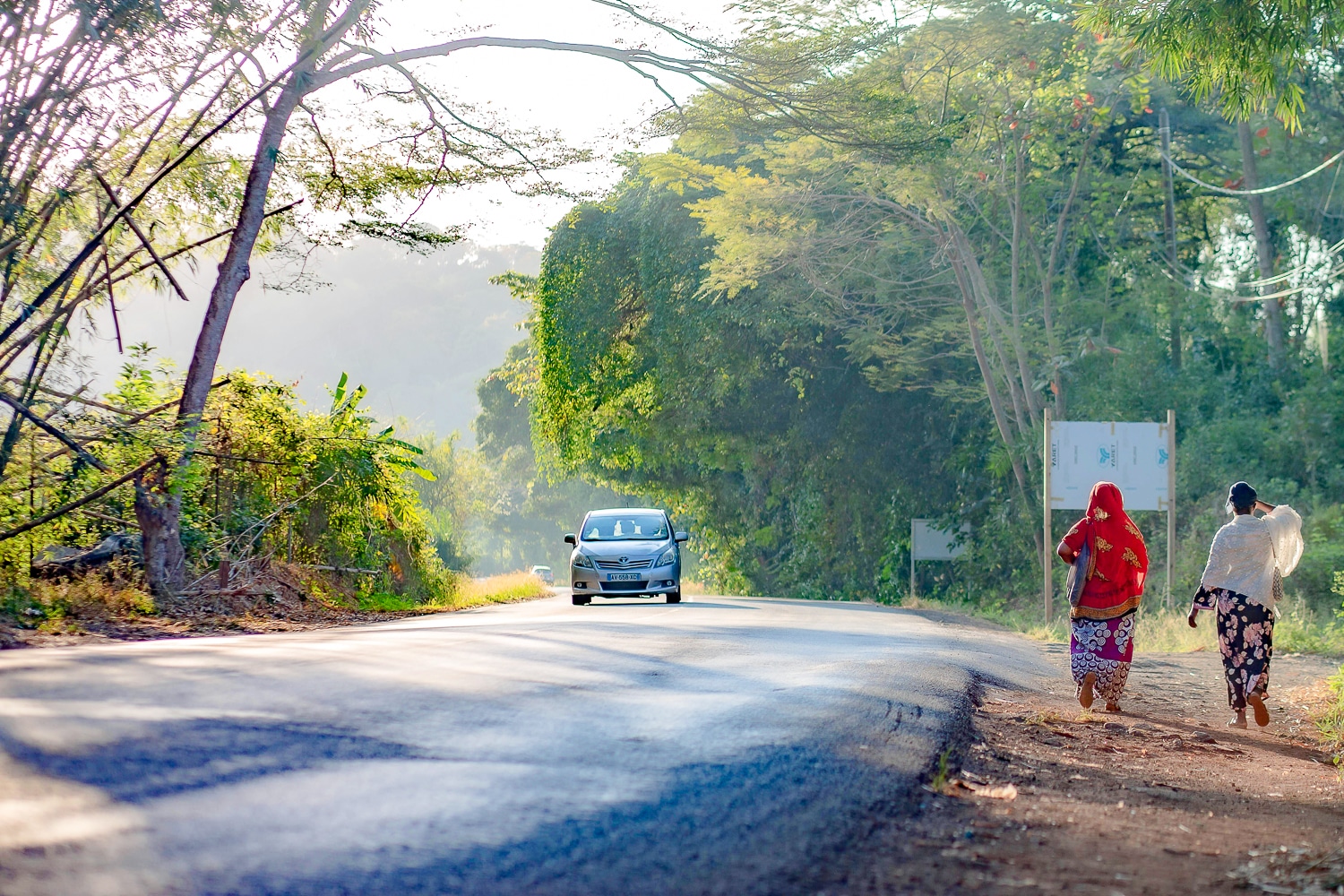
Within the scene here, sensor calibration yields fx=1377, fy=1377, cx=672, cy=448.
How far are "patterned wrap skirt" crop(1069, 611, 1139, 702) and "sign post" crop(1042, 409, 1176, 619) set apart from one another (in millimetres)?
9506

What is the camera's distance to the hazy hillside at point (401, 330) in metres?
168

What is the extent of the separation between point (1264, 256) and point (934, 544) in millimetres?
9694

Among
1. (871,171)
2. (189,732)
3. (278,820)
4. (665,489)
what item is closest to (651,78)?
(871,171)

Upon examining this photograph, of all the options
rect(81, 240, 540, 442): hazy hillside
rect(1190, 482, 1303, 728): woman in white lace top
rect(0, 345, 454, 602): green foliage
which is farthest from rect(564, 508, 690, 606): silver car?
rect(81, 240, 540, 442): hazy hillside

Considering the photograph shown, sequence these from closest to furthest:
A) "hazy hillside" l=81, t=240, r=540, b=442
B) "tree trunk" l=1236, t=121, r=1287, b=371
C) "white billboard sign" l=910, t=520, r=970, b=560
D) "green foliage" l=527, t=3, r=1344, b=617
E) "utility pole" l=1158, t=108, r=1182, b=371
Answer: "green foliage" l=527, t=3, r=1344, b=617 < "utility pole" l=1158, t=108, r=1182, b=371 < "tree trunk" l=1236, t=121, r=1287, b=371 < "white billboard sign" l=910, t=520, r=970, b=560 < "hazy hillside" l=81, t=240, r=540, b=442

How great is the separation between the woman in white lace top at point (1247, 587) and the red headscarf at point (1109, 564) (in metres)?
0.61

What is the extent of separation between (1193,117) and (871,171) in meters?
9.58

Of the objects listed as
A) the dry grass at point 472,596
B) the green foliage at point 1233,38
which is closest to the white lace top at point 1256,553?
the green foliage at point 1233,38

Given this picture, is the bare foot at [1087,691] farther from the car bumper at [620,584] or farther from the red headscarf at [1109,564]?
the car bumper at [620,584]

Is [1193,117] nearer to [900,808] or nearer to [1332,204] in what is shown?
[1332,204]

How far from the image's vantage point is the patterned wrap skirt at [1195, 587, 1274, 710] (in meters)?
11.0

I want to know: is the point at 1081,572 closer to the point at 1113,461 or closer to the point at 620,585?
the point at 1113,461

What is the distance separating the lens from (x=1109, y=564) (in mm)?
11422

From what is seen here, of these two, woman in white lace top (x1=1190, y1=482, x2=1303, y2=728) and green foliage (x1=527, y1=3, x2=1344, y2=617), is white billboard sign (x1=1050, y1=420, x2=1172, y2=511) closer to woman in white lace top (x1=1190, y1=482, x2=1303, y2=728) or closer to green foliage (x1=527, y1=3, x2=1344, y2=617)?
green foliage (x1=527, y1=3, x2=1344, y2=617)
